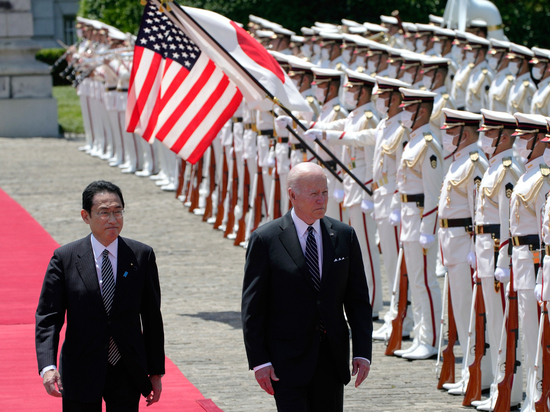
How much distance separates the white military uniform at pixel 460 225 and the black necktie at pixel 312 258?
2.84m

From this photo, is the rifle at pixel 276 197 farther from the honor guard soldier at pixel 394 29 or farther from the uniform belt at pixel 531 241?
the uniform belt at pixel 531 241

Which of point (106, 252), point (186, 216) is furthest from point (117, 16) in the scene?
point (106, 252)

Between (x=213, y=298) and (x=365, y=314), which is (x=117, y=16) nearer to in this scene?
(x=213, y=298)

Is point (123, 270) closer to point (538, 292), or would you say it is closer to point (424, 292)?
point (538, 292)

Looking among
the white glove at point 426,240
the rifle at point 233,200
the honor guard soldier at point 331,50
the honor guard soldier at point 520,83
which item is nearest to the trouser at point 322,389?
the white glove at point 426,240

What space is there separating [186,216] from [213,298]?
4.82 metres

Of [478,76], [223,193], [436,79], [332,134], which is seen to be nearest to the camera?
[332,134]

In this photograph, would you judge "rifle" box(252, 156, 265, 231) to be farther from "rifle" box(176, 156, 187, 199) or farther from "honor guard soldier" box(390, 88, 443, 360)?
"honor guard soldier" box(390, 88, 443, 360)

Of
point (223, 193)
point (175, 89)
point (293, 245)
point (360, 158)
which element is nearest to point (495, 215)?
point (293, 245)

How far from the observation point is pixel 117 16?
32156 mm

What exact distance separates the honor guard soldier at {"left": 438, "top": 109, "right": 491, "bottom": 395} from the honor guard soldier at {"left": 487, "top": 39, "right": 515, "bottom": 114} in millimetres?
5962

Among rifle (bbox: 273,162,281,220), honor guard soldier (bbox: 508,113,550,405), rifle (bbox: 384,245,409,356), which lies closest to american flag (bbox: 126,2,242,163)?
rifle (bbox: 384,245,409,356)

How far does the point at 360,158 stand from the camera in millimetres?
10328

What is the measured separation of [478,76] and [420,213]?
6.03m
